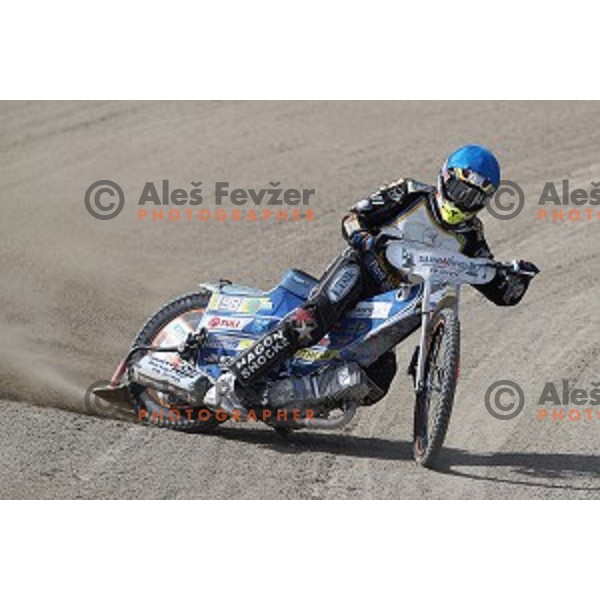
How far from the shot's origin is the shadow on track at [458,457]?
1022cm

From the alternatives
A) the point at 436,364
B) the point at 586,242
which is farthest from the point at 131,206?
the point at 436,364

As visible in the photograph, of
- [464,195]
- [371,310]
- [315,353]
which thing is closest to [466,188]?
[464,195]

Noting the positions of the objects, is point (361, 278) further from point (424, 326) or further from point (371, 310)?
point (424, 326)

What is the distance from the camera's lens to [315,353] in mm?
10891

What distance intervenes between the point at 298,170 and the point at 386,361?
744 cm

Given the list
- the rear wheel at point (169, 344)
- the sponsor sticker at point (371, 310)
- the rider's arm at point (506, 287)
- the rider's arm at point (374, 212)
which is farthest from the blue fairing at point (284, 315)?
the rider's arm at point (506, 287)

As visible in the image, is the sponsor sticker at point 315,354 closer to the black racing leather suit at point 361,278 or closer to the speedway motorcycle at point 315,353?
the speedway motorcycle at point 315,353

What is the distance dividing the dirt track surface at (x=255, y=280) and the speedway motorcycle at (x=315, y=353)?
0.29m

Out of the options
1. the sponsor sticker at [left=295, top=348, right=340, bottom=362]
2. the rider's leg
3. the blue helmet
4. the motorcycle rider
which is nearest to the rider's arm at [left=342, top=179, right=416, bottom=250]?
the motorcycle rider

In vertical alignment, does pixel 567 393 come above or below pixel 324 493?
above

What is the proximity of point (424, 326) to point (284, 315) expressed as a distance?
124cm

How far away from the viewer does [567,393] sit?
39.8ft

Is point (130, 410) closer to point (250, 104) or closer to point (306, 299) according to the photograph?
point (306, 299)

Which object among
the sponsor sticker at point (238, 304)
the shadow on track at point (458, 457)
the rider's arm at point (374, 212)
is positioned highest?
the rider's arm at point (374, 212)
